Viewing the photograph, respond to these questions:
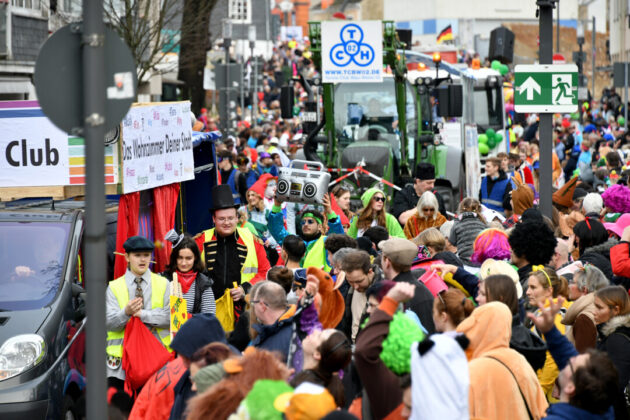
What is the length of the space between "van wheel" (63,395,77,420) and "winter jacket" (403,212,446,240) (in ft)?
16.7

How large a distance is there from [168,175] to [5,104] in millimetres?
1998

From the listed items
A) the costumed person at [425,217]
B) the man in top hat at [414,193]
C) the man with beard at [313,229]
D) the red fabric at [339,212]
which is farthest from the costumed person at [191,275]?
the man in top hat at [414,193]

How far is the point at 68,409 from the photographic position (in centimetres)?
797

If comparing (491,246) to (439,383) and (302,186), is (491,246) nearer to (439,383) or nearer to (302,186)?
(302,186)

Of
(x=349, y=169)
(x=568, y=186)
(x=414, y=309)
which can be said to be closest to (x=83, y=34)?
(x=414, y=309)

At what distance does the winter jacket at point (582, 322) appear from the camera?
24.1 ft

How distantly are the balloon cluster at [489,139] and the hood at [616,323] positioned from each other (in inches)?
840

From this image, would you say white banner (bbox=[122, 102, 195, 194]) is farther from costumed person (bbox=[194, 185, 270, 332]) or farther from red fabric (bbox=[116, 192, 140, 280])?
costumed person (bbox=[194, 185, 270, 332])

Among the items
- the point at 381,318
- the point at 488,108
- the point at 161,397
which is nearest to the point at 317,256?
the point at 161,397

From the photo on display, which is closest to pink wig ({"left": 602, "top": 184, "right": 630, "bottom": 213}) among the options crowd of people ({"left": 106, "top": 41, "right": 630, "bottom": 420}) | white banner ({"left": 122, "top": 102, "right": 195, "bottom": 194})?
crowd of people ({"left": 106, "top": 41, "right": 630, "bottom": 420})

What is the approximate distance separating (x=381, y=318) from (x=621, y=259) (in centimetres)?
431

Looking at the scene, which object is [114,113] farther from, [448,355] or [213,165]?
[213,165]

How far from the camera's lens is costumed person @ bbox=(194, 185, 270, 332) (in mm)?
9719

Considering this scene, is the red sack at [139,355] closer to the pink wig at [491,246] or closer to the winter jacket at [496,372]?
the pink wig at [491,246]
